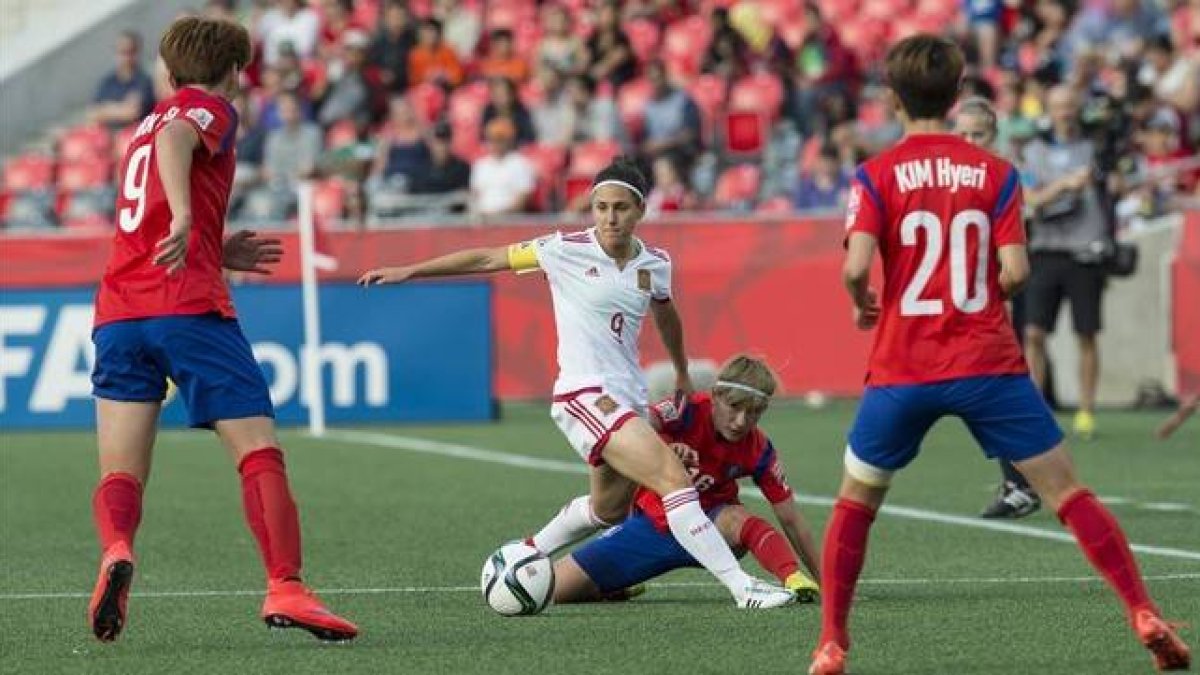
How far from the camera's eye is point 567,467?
54.6 feet

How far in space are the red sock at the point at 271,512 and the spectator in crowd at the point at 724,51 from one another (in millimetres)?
17191

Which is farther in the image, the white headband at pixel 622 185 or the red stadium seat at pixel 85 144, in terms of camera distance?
the red stadium seat at pixel 85 144

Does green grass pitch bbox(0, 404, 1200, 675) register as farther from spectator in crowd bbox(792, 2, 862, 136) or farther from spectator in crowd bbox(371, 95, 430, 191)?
spectator in crowd bbox(792, 2, 862, 136)

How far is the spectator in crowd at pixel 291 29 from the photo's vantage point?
94.3 feet

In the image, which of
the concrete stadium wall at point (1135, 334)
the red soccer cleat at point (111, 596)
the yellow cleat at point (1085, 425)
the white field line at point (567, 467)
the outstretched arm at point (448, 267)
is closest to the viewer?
the red soccer cleat at point (111, 596)

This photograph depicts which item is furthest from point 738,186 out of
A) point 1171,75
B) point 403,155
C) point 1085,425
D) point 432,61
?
point 1085,425

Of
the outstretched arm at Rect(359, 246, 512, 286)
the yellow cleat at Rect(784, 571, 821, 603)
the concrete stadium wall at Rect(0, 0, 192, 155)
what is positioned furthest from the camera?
the concrete stadium wall at Rect(0, 0, 192, 155)

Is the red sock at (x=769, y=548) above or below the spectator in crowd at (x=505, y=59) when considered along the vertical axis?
below

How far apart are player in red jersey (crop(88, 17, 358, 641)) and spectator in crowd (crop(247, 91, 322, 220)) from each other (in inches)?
635

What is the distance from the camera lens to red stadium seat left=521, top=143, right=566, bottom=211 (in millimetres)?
24873

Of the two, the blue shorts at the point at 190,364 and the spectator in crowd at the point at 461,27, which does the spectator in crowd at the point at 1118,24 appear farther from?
the blue shorts at the point at 190,364

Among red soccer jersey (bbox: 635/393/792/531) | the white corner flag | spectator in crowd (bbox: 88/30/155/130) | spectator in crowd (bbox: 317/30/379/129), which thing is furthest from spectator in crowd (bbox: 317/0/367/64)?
red soccer jersey (bbox: 635/393/792/531)

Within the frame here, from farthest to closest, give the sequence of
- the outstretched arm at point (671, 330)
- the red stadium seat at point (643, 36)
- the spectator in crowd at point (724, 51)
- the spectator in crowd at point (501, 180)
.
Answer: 1. the red stadium seat at point (643, 36)
2. the spectator in crowd at point (724, 51)
3. the spectator in crowd at point (501, 180)
4. the outstretched arm at point (671, 330)

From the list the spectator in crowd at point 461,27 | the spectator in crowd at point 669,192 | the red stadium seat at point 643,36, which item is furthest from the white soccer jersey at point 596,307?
the spectator in crowd at point 461,27
